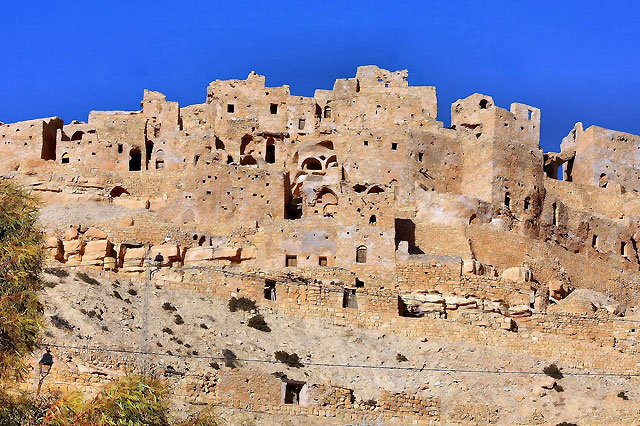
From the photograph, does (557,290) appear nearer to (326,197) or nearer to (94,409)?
(326,197)

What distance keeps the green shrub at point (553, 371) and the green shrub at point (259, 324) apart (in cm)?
1111

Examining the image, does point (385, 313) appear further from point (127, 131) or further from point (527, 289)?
point (127, 131)

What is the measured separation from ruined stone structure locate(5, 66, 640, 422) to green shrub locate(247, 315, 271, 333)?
1.58m

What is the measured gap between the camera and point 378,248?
49312 mm

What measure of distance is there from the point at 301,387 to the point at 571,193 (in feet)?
113

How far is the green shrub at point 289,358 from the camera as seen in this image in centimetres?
3928

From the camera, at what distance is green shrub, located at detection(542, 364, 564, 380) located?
40.2 m

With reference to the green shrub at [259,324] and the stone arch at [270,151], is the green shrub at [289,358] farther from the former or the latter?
the stone arch at [270,151]

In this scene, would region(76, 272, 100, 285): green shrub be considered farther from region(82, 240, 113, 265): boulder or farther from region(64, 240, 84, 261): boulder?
region(64, 240, 84, 261): boulder

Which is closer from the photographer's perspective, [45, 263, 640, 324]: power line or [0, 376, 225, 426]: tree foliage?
[0, 376, 225, 426]: tree foliage

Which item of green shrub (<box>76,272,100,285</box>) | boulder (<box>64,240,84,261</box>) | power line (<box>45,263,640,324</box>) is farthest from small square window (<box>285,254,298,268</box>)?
green shrub (<box>76,272,100,285</box>)

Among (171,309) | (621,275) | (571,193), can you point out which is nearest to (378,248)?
(171,309)

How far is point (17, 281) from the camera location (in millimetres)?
21281

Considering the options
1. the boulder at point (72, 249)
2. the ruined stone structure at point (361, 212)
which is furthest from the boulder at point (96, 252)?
the boulder at point (72, 249)
